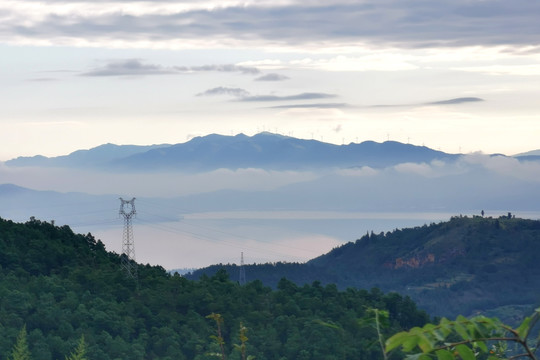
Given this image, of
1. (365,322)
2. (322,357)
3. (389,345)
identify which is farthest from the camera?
(322,357)

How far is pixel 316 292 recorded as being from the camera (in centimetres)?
19638

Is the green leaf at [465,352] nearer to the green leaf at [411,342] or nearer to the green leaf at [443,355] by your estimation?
the green leaf at [443,355]

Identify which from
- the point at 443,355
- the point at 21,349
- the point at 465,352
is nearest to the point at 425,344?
the point at 443,355

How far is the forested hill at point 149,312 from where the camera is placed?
150000mm

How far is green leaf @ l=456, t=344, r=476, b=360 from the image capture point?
9.88 metres

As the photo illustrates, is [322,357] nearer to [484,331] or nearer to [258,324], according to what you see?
[258,324]

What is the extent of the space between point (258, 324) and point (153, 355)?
993 inches

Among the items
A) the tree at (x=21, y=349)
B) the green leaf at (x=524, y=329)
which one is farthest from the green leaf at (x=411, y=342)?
the tree at (x=21, y=349)

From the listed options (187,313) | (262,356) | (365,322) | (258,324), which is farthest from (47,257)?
(365,322)

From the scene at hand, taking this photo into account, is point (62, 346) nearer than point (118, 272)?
Yes

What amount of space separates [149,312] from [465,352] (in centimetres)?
16383

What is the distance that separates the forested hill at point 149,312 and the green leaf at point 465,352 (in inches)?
4789

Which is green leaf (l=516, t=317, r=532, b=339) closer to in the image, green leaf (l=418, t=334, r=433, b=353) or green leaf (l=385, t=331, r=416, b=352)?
green leaf (l=418, t=334, r=433, b=353)

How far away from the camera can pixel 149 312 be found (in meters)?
171
